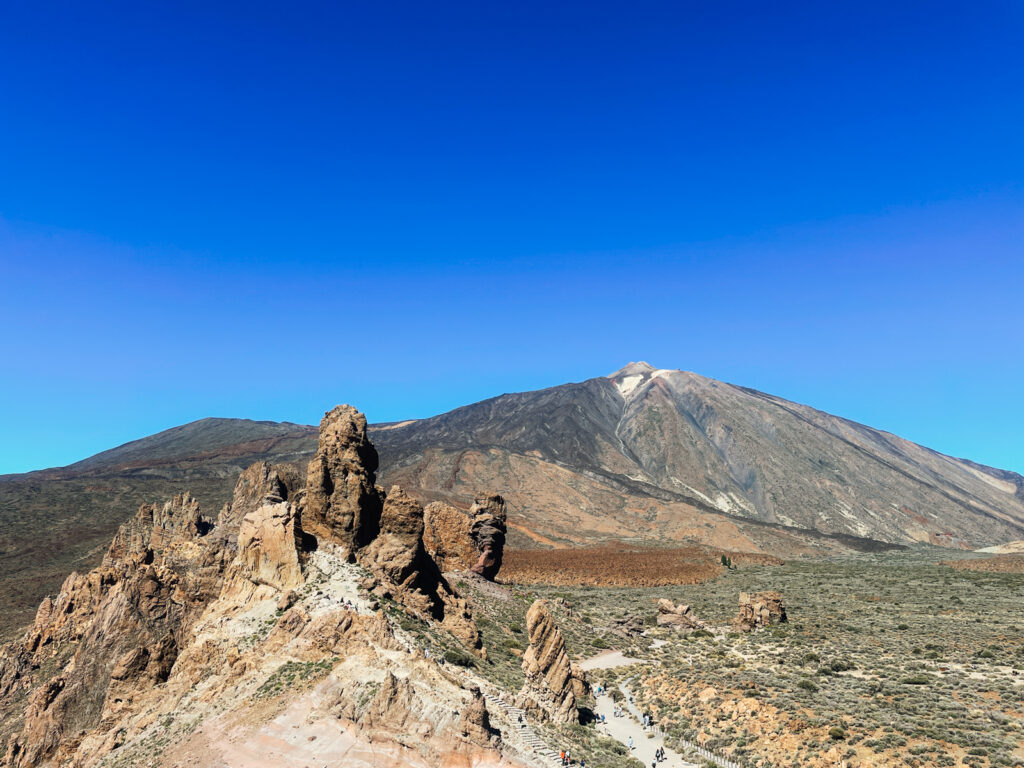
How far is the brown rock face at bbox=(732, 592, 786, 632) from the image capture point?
2149 inches

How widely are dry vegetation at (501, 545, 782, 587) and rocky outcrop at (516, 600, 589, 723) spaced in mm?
49276

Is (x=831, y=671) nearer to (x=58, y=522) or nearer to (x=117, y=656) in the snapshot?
(x=117, y=656)

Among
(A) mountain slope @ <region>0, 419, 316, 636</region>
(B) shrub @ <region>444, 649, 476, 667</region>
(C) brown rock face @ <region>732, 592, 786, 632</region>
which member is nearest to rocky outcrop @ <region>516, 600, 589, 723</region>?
(B) shrub @ <region>444, 649, 476, 667</region>

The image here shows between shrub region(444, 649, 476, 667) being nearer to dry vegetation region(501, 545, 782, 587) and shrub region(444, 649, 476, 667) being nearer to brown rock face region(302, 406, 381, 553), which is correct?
brown rock face region(302, 406, 381, 553)

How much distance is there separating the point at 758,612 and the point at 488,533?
2596 centimetres

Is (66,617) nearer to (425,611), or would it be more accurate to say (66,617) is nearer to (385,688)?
(425,611)

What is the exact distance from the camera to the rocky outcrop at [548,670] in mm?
29725

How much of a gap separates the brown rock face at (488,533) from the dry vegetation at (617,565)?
1048 inches

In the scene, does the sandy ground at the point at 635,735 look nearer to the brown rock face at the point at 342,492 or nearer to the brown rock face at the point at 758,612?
the brown rock face at the point at 342,492

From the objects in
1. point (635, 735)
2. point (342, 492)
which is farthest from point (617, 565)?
point (342, 492)

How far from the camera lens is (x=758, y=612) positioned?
55.0 metres

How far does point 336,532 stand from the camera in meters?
32.7

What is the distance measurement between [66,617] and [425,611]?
2832 centimetres

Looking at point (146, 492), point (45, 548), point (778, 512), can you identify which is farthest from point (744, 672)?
point (778, 512)
